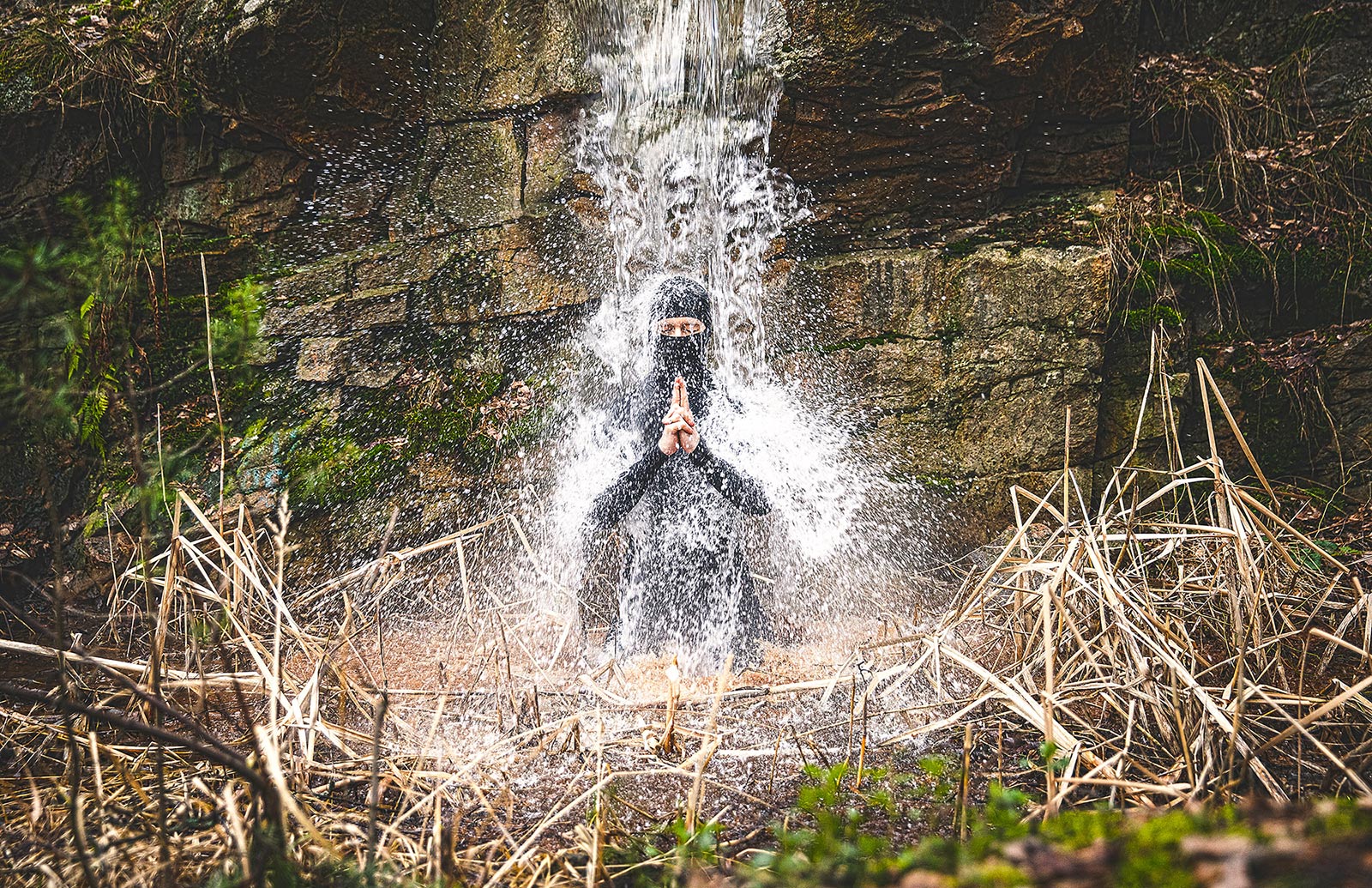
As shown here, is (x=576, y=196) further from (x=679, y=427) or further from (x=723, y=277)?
(x=679, y=427)

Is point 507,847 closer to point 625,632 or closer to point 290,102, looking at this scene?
point 625,632

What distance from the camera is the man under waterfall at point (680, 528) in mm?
3082

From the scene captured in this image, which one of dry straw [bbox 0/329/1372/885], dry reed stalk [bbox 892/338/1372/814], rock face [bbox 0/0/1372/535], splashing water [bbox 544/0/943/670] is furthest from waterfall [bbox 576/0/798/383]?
dry reed stalk [bbox 892/338/1372/814]

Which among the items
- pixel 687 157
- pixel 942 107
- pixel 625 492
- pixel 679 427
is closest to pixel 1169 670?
pixel 679 427

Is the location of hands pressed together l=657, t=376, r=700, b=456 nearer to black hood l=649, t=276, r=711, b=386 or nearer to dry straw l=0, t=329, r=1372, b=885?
black hood l=649, t=276, r=711, b=386

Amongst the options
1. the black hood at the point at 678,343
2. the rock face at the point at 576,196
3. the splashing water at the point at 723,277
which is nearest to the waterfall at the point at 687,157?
the splashing water at the point at 723,277

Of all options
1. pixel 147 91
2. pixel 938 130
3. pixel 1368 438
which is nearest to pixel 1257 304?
pixel 1368 438

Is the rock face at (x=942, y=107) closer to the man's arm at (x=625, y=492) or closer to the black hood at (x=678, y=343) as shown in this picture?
the black hood at (x=678, y=343)

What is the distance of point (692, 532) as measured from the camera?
317 cm

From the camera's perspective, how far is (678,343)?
3.13 meters

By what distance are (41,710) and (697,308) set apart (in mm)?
2719

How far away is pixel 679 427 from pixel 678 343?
0.42 meters

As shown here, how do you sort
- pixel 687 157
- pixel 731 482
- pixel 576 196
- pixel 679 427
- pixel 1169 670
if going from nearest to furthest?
pixel 1169 670, pixel 679 427, pixel 731 482, pixel 687 157, pixel 576 196

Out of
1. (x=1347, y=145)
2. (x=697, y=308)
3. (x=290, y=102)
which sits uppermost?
(x=290, y=102)
